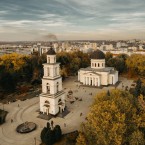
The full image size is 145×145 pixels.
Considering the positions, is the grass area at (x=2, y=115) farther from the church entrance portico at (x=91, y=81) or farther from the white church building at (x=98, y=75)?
the white church building at (x=98, y=75)

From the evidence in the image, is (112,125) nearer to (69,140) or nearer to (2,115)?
(69,140)

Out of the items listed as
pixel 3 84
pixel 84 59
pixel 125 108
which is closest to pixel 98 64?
pixel 84 59

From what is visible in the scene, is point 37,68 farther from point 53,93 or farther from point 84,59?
point 53,93

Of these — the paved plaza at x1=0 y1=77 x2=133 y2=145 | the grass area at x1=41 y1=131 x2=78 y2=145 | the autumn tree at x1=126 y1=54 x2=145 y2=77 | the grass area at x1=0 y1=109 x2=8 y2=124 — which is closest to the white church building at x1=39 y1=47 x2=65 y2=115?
the paved plaza at x1=0 y1=77 x2=133 y2=145

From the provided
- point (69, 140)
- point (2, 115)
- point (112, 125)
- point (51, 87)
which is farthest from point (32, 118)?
point (112, 125)

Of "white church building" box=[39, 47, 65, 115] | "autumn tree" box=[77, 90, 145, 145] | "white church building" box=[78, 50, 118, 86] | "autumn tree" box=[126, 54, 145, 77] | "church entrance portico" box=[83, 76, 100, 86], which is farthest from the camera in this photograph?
"autumn tree" box=[126, 54, 145, 77]

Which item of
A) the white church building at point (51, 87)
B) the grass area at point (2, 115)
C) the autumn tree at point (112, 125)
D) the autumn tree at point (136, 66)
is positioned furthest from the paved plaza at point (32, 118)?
the autumn tree at point (136, 66)

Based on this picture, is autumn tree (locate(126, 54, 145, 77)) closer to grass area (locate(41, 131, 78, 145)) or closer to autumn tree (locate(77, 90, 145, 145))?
autumn tree (locate(77, 90, 145, 145))
